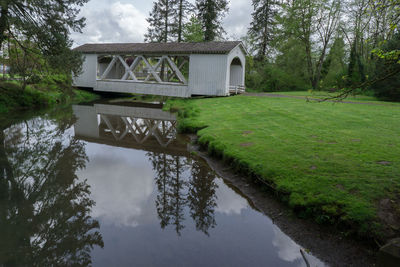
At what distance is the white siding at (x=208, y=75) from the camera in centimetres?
1865

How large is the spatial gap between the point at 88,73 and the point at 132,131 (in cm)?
1502

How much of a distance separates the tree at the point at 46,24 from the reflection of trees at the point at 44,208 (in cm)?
392

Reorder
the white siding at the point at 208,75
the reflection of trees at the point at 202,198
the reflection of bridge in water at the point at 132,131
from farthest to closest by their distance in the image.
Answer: the white siding at the point at 208,75
the reflection of bridge in water at the point at 132,131
the reflection of trees at the point at 202,198

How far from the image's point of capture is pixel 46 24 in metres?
9.52

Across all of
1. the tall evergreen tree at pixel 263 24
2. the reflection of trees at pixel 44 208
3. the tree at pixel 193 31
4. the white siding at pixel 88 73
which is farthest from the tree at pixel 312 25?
the reflection of trees at pixel 44 208

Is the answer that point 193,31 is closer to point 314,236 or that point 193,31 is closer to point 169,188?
point 169,188

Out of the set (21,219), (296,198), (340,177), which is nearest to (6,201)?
(21,219)

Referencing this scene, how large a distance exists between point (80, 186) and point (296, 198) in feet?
13.1

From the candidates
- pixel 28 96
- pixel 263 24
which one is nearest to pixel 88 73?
pixel 28 96

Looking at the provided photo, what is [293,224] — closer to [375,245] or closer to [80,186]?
[375,245]

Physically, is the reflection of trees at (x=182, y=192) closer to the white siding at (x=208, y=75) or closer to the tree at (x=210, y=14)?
the white siding at (x=208, y=75)

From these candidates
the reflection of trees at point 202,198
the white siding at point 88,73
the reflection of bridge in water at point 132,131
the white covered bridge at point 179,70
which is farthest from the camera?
the white siding at point 88,73

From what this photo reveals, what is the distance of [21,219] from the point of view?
3.99m

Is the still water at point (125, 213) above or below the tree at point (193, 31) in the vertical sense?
below
